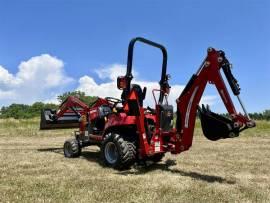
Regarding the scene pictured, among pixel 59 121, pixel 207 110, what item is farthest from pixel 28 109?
pixel 207 110

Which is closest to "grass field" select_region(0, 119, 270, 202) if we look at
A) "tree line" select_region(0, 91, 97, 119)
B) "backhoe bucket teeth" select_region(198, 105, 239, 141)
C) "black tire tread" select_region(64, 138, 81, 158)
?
"black tire tread" select_region(64, 138, 81, 158)

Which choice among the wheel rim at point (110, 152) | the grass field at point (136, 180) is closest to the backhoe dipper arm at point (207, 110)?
the grass field at point (136, 180)

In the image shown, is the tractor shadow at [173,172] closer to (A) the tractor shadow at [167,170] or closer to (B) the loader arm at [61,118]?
(A) the tractor shadow at [167,170]

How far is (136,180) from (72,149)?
4.58 metres

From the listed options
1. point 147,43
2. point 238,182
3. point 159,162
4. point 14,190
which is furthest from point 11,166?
point 238,182

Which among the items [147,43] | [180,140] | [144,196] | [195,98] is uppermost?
[147,43]

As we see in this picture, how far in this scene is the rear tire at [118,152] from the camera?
9.83 metres

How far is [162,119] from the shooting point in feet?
33.4

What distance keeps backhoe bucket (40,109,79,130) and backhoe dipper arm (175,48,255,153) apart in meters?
5.70

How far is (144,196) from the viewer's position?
23.2ft

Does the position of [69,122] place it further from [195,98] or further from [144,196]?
[144,196]

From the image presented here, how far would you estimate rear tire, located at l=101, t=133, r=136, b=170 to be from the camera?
9.83 m

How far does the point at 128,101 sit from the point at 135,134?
884 millimetres

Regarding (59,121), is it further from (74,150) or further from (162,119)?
(162,119)
